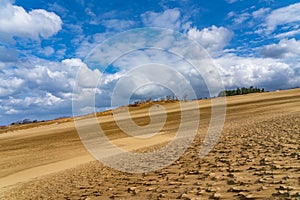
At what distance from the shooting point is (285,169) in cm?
682

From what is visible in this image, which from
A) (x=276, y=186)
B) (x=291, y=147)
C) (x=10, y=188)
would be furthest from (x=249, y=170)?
(x=10, y=188)

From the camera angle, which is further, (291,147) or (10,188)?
(10,188)

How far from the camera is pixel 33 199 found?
10.2 m

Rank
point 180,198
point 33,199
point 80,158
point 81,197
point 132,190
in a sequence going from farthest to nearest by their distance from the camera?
point 80,158 → point 33,199 → point 81,197 → point 132,190 → point 180,198

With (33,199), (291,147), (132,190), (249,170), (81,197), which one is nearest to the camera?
(249,170)

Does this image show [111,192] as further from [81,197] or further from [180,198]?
[180,198]

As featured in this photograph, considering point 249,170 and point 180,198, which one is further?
point 249,170

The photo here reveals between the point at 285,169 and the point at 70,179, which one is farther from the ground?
the point at 285,169

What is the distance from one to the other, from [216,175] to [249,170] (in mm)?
877

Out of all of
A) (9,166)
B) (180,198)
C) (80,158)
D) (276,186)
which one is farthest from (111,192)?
(9,166)

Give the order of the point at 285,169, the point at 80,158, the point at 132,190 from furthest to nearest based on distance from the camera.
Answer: the point at 80,158
the point at 132,190
the point at 285,169

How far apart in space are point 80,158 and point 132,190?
11972 millimetres

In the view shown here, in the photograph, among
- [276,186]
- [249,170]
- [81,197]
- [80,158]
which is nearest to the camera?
[276,186]

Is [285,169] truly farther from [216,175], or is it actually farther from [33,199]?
A: [33,199]
